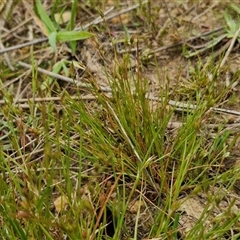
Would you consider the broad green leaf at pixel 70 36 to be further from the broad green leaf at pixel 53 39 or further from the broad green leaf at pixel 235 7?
the broad green leaf at pixel 235 7

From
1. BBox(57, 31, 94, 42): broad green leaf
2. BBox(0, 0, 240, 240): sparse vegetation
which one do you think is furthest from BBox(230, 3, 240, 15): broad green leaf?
BBox(57, 31, 94, 42): broad green leaf

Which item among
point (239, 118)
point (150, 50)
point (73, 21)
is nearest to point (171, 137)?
point (239, 118)

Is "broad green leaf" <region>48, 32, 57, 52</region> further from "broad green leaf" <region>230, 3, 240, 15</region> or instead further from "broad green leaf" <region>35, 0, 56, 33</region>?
"broad green leaf" <region>230, 3, 240, 15</region>

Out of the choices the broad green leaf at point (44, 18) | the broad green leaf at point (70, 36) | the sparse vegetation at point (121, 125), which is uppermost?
the broad green leaf at point (44, 18)

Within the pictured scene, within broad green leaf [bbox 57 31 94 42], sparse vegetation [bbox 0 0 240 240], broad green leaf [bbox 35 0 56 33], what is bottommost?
sparse vegetation [bbox 0 0 240 240]

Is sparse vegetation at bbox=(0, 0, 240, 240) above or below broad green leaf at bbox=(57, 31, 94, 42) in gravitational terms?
below

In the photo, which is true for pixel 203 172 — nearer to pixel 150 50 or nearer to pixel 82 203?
pixel 82 203

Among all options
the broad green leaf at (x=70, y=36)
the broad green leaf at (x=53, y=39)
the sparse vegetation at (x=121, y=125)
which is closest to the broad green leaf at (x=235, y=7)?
the sparse vegetation at (x=121, y=125)

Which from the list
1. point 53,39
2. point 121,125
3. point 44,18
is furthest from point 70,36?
point 121,125

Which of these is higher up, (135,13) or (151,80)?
(135,13)
